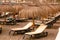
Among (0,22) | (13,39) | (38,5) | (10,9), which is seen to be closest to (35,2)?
(38,5)

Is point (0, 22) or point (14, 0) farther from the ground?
point (14, 0)

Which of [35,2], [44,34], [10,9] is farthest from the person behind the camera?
[10,9]

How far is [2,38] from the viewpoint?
31.1 feet

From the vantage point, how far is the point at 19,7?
14.0 metres

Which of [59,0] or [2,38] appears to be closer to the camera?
[2,38]

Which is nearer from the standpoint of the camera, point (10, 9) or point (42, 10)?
point (42, 10)

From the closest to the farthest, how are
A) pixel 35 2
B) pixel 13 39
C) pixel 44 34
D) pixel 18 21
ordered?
1. pixel 13 39
2. pixel 44 34
3. pixel 35 2
4. pixel 18 21

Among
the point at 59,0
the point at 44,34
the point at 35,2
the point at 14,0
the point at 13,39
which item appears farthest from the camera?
the point at 59,0

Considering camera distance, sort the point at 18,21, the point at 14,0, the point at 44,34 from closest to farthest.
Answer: the point at 44,34, the point at 14,0, the point at 18,21

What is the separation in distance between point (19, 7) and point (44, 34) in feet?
14.8

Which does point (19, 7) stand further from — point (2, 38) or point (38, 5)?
point (2, 38)

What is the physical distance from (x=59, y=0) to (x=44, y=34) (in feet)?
27.9

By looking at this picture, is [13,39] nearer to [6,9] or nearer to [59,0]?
[6,9]

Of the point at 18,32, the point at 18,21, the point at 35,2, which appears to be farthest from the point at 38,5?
the point at 18,21
